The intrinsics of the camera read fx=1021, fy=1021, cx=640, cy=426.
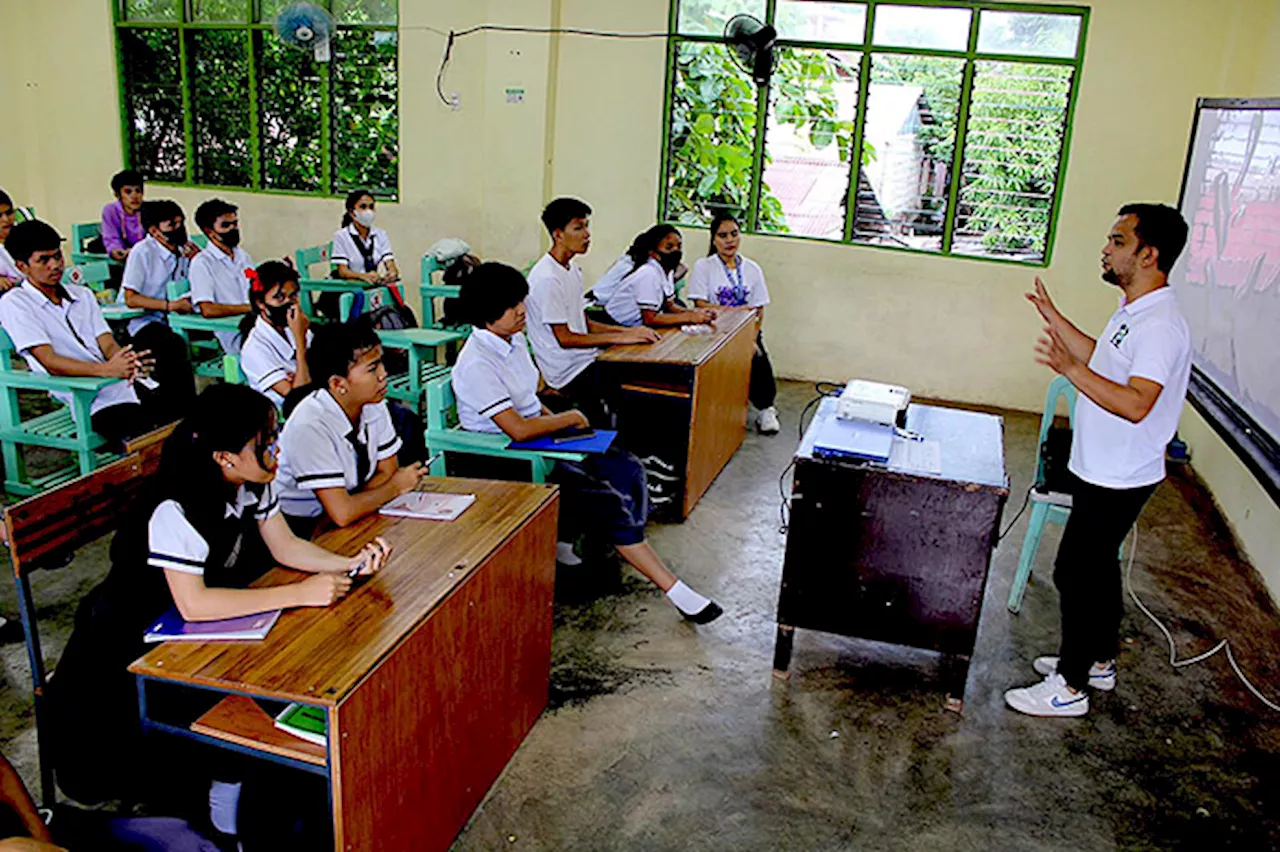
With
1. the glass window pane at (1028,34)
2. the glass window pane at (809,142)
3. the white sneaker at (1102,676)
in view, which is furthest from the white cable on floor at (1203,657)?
the glass window pane at (1028,34)

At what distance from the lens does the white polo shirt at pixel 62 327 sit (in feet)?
12.7

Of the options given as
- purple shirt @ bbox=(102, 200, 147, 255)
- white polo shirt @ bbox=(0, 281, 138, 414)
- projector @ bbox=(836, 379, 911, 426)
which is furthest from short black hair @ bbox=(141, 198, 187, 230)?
projector @ bbox=(836, 379, 911, 426)

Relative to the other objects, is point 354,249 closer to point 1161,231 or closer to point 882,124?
point 882,124

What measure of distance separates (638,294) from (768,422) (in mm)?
1253

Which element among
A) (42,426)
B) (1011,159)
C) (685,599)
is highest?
(1011,159)

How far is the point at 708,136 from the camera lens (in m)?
6.98

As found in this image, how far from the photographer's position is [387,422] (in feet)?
9.70

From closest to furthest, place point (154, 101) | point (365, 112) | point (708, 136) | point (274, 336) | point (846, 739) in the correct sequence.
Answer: point (846, 739) → point (274, 336) → point (708, 136) → point (365, 112) → point (154, 101)

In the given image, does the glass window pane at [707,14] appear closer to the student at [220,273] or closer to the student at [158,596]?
the student at [220,273]

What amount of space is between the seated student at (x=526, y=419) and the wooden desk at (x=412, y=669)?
58 cm

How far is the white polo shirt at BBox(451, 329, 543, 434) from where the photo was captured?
335 centimetres

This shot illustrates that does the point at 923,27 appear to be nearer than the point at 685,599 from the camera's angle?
No

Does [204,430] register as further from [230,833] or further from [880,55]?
[880,55]

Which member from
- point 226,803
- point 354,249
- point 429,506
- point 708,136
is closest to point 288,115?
point 354,249
